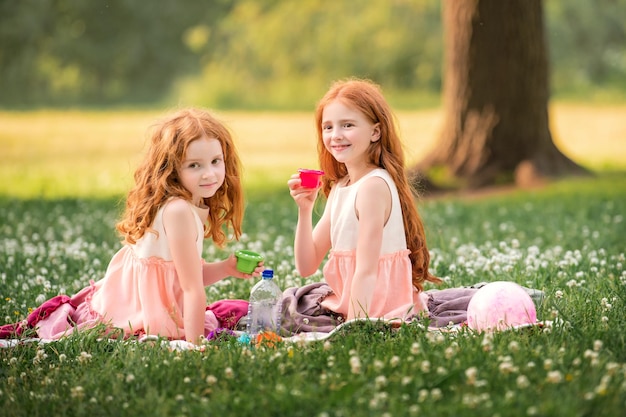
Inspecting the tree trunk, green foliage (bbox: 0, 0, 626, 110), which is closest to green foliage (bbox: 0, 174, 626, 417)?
the tree trunk

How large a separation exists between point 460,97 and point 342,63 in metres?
18.5

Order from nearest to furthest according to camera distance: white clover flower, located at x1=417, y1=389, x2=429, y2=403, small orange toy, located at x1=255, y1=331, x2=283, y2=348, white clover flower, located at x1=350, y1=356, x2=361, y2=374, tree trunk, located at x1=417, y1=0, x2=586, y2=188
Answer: white clover flower, located at x1=417, y1=389, x2=429, y2=403, white clover flower, located at x1=350, y1=356, x2=361, y2=374, small orange toy, located at x1=255, y1=331, x2=283, y2=348, tree trunk, located at x1=417, y1=0, x2=586, y2=188

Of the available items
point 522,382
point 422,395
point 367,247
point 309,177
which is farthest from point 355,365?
point 309,177

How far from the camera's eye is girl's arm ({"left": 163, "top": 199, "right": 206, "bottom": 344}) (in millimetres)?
5004

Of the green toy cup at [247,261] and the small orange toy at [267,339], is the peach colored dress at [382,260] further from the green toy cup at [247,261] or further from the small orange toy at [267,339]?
the small orange toy at [267,339]

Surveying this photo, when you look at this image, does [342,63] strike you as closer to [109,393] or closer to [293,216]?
[293,216]

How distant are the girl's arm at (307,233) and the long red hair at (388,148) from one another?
1.42ft

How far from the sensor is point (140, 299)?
520 cm

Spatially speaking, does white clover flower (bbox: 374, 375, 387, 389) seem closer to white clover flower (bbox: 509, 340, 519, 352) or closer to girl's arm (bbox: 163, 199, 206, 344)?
white clover flower (bbox: 509, 340, 519, 352)

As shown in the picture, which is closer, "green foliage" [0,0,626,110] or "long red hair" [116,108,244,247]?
"long red hair" [116,108,244,247]

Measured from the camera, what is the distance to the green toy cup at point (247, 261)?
17.0ft

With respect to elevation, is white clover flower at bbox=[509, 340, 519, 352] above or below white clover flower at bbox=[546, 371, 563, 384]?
above

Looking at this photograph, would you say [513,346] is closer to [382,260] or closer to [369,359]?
[369,359]

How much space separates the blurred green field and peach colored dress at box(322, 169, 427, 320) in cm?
820
